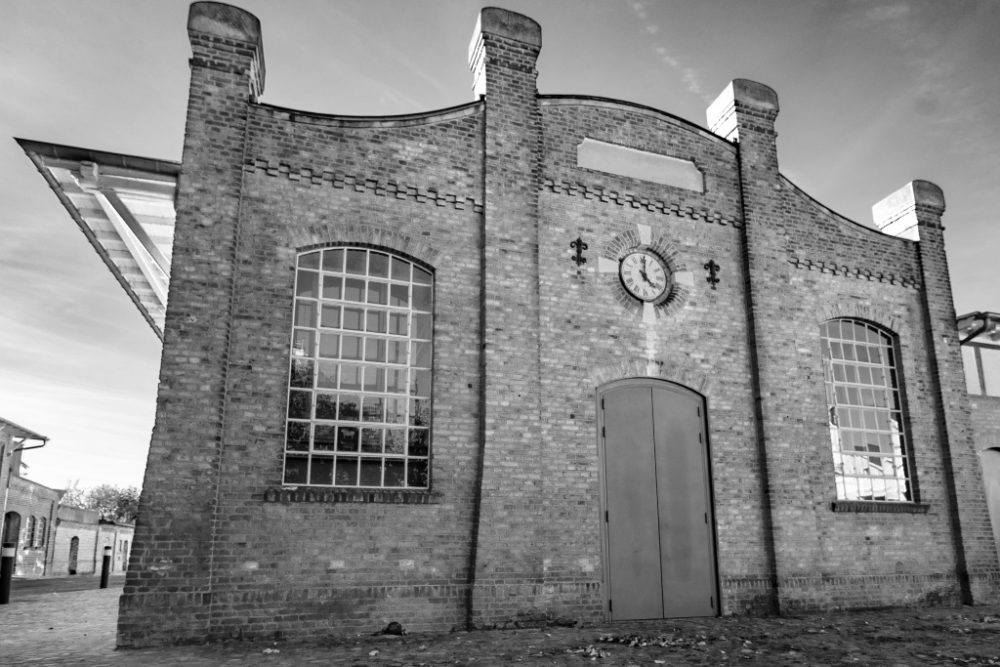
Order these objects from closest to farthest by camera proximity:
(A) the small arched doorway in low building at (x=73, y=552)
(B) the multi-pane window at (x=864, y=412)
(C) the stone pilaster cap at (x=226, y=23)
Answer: (C) the stone pilaster cap at (x=226, y=23) → (B) the multi-pane window at (x=864, y=412) → (A) the small arched doorway in low building at (x=73, y=552)

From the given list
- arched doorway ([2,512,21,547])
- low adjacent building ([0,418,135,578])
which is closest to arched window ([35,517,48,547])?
low adjacent building ([0,418,135,578])

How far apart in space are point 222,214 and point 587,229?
4676mm

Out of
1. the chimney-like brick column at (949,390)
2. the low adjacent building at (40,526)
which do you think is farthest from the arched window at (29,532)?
the chimney-like brick column at (949,390)

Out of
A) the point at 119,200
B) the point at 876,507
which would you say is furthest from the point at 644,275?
the point at 119,200

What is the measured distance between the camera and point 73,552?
1243 inches

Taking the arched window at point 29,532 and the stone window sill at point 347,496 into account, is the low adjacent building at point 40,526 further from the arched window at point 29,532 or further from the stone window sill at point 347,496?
the stone window sill at point 347,496

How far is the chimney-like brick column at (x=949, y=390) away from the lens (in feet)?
38.0

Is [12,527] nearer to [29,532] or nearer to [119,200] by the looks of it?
[29,532]

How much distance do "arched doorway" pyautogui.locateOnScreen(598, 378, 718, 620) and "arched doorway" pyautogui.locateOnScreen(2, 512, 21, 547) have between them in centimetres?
2524

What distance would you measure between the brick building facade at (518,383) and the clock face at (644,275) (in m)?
0.04

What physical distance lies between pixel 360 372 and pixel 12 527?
24280mm

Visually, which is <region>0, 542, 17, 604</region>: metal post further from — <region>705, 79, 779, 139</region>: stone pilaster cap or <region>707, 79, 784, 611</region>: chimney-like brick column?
<region>705, 79, 779, 139</region>: stone pilaster cap

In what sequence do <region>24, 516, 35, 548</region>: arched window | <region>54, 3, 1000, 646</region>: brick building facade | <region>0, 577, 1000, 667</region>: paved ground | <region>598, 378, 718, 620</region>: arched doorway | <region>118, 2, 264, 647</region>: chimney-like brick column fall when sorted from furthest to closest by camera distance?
<region>24, 516, 35, 548</region>: arched window → <region>598, 378, 718, 620</region>: arched doorway → <region>54, 3, 1000, 646</region>: brick building facade → <region>118, 2, 264, 647</region>: chimney-like brick column → <region>0, 577, 1000, 667</region>: paved ground

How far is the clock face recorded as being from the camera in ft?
34.0
